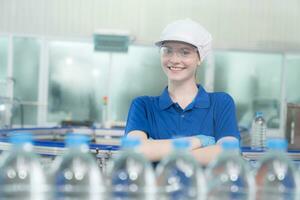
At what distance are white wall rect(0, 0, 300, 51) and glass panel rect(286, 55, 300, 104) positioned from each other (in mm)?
173

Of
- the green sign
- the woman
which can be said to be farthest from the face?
the green sign

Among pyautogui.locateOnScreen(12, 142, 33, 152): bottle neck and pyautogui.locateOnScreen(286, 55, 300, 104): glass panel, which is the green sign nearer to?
pyautogui.locateOnScreen(286, 55, 300, 104): glass panel

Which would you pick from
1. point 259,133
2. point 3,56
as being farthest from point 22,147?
point 3,56

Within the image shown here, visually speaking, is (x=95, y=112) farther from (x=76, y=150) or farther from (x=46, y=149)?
(x=76, y=150)

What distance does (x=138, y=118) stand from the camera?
4.52ft

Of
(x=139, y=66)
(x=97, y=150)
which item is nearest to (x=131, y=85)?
(x=139, y=66)

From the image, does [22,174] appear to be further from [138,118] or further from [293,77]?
[293,77]

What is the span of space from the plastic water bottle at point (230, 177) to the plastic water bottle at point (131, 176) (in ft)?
0.39

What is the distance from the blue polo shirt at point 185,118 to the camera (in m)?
1.36

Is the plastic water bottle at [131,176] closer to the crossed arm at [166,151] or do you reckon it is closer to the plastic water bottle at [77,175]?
the plastic water bottle at [77,175]

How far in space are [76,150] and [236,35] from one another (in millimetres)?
5292

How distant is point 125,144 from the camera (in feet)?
2.72

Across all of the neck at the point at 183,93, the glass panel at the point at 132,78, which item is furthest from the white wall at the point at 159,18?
the neck at the point at 183,93

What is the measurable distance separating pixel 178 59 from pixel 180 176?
521mm
